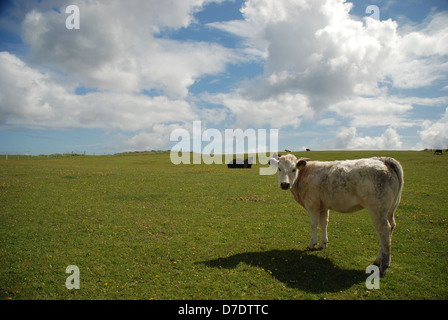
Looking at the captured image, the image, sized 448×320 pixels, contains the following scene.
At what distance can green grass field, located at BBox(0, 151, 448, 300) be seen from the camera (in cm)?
721

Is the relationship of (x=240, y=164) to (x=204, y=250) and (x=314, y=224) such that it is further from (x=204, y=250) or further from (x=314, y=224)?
(x=314, y=224)

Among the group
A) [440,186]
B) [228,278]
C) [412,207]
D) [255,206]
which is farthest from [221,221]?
[440,186]

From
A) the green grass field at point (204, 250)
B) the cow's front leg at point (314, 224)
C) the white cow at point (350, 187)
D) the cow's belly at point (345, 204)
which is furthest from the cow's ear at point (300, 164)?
the green grass field at point (204, 250)

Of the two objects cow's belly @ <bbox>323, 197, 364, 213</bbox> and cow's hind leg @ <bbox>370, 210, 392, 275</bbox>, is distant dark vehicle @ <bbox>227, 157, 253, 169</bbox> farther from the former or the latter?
cow's hind leg @ <bbox>370, 210, 392, 275</bbox>

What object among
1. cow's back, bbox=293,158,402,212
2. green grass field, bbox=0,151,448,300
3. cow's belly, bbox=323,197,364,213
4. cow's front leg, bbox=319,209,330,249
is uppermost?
cow's back, bbox=293,158,402,212

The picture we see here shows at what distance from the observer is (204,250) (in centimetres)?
989

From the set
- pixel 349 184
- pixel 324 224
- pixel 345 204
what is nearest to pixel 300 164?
pixel 349 184

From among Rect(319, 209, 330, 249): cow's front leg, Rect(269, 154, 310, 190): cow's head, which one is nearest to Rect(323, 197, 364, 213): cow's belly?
Rect(319, 209, 330, 249): cow's front leg

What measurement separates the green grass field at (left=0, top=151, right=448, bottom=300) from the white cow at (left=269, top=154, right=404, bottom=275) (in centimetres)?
131

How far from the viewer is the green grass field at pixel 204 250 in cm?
721

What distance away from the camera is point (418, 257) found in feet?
30.5
